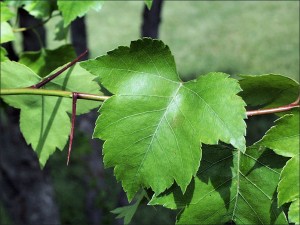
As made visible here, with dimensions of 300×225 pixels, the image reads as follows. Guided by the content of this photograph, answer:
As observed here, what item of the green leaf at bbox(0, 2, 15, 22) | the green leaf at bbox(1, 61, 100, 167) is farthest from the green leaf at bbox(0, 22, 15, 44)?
the green leaf at bbox(1, 61, 100, 167)

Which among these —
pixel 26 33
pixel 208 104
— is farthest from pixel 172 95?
pixel 26 33

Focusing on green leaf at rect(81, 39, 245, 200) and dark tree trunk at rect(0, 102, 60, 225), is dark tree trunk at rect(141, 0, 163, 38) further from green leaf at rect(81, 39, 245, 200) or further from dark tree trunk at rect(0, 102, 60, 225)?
green leaf at rect(81, 39, 245, 200)

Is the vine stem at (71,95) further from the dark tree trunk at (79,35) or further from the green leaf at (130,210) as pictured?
the dark tree trunk at (79,35)

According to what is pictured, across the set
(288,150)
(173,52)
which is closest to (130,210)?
(288,150)

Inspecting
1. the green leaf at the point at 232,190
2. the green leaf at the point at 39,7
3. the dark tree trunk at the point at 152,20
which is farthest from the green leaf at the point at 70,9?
the dark tree trunk at the point at 152,20

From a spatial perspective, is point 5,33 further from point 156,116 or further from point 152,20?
point 152,20
